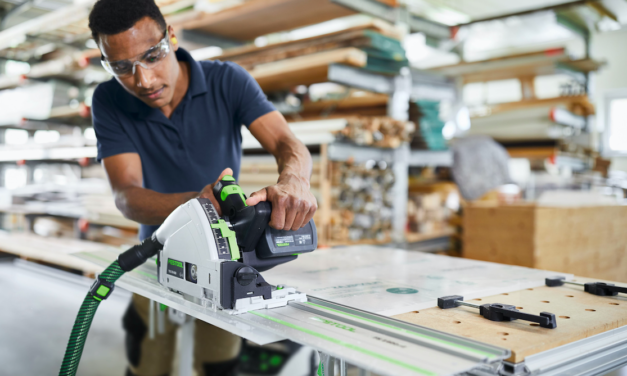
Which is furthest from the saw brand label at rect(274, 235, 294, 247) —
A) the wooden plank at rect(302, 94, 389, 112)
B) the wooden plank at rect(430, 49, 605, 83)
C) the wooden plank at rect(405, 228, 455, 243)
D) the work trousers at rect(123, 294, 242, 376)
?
the wooden plank at rect(430, 49, 605, 83)

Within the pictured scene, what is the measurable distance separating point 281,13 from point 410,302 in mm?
2766

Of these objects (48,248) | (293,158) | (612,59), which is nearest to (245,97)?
(293,158)

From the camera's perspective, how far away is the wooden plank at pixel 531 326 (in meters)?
0.95

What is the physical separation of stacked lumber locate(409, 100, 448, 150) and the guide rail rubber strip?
2.94 m

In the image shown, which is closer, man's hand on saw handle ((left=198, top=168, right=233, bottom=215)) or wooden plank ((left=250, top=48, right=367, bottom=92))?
man's hand on saw handle ((left=198, top=168, right=233, bottom=215))

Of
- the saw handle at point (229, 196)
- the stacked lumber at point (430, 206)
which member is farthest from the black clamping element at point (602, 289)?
the stacked lumber at point (430, 206)

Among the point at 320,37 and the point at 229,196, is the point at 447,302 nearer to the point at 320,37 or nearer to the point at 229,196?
the point at 229,196

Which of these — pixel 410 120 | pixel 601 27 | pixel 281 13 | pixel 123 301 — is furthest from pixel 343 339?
pixel 601 27

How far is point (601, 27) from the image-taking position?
500cm

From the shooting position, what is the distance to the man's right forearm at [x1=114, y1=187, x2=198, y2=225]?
4.99 ft

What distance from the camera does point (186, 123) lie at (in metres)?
1.92

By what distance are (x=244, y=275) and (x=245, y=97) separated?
3.28 ft

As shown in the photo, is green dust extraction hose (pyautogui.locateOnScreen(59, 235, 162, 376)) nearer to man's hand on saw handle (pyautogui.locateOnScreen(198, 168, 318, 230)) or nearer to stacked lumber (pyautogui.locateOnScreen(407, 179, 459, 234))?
man's hand on saw handle (pyautogui.locateOnScreen(198, 168, 318, 230))

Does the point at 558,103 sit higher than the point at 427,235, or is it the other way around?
the point at 558,103
